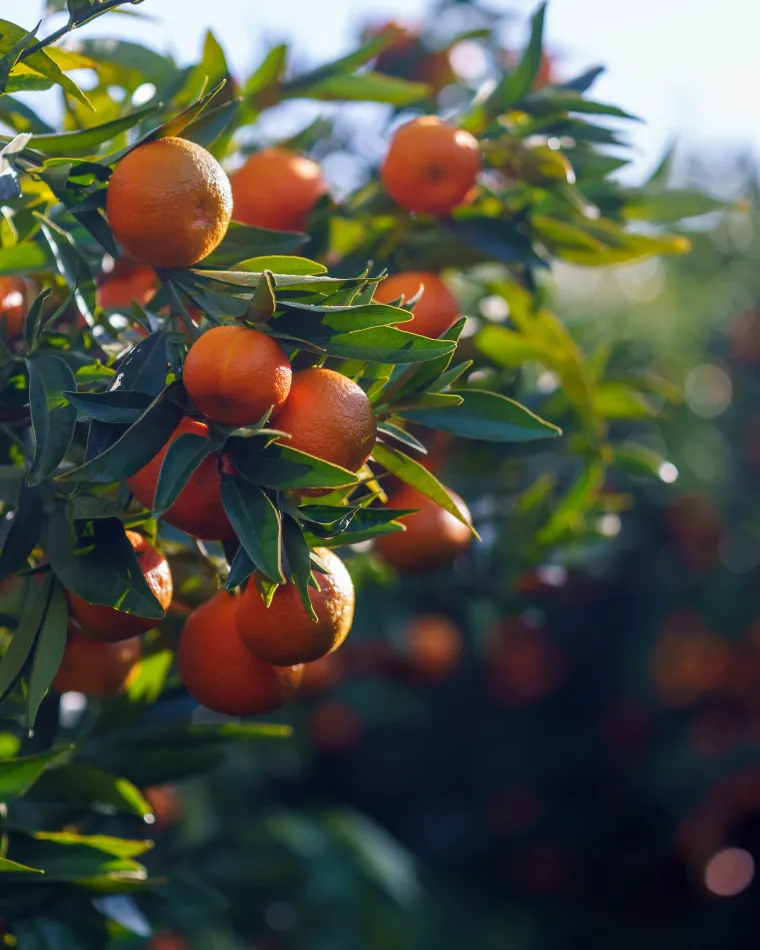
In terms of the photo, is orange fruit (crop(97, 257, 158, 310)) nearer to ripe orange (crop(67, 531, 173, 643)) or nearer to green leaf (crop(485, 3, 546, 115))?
ripe orange (crop(67, 531, 173, 643))

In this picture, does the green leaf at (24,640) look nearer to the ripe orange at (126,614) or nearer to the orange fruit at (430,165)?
the ripe orange at (126,614)

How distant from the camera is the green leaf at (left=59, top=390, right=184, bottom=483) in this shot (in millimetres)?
753

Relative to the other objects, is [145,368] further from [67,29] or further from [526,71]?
[526,71]

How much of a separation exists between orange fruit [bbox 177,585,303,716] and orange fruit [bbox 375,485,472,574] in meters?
0.25

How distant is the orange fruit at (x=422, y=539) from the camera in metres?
1.14

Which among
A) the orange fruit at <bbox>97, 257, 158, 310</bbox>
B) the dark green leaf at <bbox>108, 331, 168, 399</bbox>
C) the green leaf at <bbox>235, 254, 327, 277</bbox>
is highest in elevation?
the green leaf at <bbox>235, 254, 327, 277</bbox>

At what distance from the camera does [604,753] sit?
11.3ft

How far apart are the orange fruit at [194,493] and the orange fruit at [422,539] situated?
335 millimetres

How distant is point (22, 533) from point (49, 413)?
0.37 ft

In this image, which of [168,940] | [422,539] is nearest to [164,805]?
[168,940]

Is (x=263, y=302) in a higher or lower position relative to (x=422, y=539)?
higher

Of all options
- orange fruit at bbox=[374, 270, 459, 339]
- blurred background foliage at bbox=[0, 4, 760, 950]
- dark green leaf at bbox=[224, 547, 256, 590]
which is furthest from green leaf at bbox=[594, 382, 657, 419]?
blurred background foliage at bbox=[0, 4, 760, 950]

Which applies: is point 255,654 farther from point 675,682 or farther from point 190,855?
point 675,682

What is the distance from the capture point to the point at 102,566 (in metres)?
0.84
